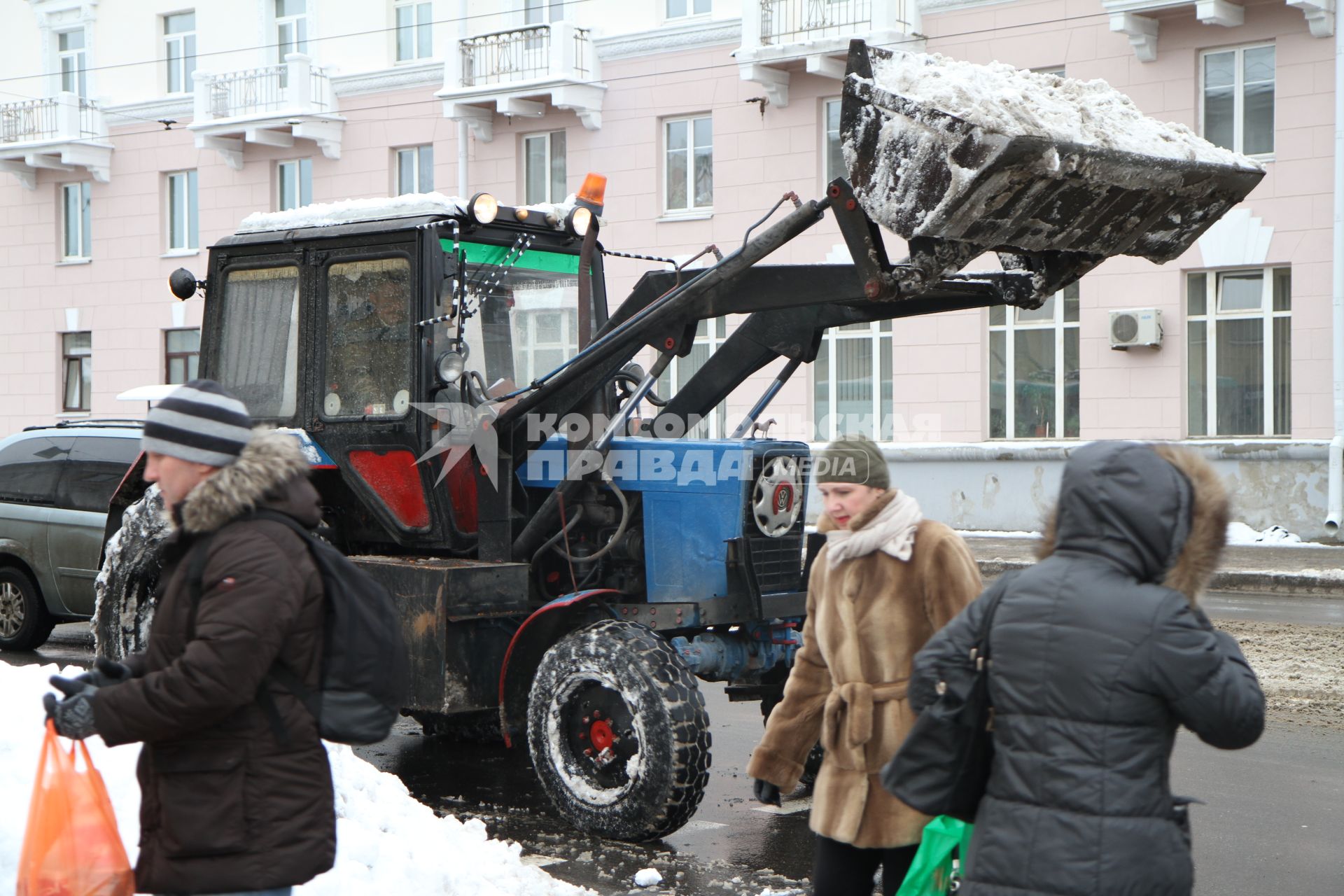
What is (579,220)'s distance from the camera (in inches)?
305

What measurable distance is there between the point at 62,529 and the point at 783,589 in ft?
22.6

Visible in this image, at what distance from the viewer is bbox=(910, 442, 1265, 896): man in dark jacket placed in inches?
113

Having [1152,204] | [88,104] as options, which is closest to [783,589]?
[1152,204]

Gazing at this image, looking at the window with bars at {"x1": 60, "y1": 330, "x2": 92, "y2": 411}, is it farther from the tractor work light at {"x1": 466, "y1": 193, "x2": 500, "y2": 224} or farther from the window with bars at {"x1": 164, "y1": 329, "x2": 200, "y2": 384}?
the tractor work light at {"x1": 466, "y1": 193, "x2": 500, "y2": 224}

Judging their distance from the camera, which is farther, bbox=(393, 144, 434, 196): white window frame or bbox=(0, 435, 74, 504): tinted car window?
bbox=(393, 144, 434, 196): white window frame

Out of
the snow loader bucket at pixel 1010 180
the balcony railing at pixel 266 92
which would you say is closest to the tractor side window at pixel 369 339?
the snow loader bucket at pixel 1010 180

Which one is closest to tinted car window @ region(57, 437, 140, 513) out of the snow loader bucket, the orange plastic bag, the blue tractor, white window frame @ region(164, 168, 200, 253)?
the blue tractor

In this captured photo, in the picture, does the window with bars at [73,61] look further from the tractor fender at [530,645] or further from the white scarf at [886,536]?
the white scarf at [886,536]

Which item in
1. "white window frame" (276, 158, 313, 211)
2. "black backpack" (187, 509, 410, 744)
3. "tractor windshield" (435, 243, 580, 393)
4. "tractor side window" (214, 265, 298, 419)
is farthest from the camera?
"white window frame" (276, 158, 313, 211)

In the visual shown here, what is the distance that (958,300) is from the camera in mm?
6301

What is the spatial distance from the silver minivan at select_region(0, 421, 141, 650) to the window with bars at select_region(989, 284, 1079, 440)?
40.0ft

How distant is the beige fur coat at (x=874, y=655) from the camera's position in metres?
4.04

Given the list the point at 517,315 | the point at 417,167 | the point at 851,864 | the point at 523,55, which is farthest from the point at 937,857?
the point at 417,167

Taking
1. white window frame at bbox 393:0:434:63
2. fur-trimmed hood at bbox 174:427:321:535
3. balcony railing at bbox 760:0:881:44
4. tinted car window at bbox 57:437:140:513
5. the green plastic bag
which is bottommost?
the green plastic bag
